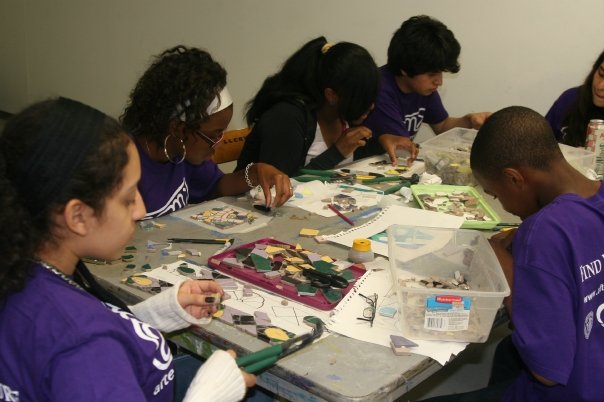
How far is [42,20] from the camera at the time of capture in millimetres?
4945

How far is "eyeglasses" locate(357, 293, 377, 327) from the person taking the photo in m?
1.19

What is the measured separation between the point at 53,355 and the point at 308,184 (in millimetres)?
1362

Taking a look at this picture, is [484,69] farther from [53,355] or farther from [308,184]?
[53,355]

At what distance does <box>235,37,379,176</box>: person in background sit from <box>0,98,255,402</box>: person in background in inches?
48.4

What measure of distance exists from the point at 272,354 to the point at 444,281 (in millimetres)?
458

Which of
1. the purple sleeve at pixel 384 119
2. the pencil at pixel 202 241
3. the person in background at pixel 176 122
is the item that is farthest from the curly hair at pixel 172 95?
the purple sleeve at pixel 384 119

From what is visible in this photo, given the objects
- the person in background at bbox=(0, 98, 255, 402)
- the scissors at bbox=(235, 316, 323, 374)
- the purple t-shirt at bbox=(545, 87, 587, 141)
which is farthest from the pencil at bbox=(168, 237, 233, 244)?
the purple t-shirt at bbox=(545, 87, 587, 141)

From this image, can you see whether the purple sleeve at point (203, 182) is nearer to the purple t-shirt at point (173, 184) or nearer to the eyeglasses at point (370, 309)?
the purple t-shirt at point (173, 184)

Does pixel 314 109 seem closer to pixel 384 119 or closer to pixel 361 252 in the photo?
pixel 384 119

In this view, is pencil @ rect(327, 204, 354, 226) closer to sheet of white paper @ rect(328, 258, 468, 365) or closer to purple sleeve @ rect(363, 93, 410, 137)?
sheet of white paper @ rect(328, 258, 468, 365)

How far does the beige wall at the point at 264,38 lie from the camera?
3006 mm

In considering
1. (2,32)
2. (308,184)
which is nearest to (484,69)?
(308,184)

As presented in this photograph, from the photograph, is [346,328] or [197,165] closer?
[346,328]

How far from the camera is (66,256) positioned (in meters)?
0.88
